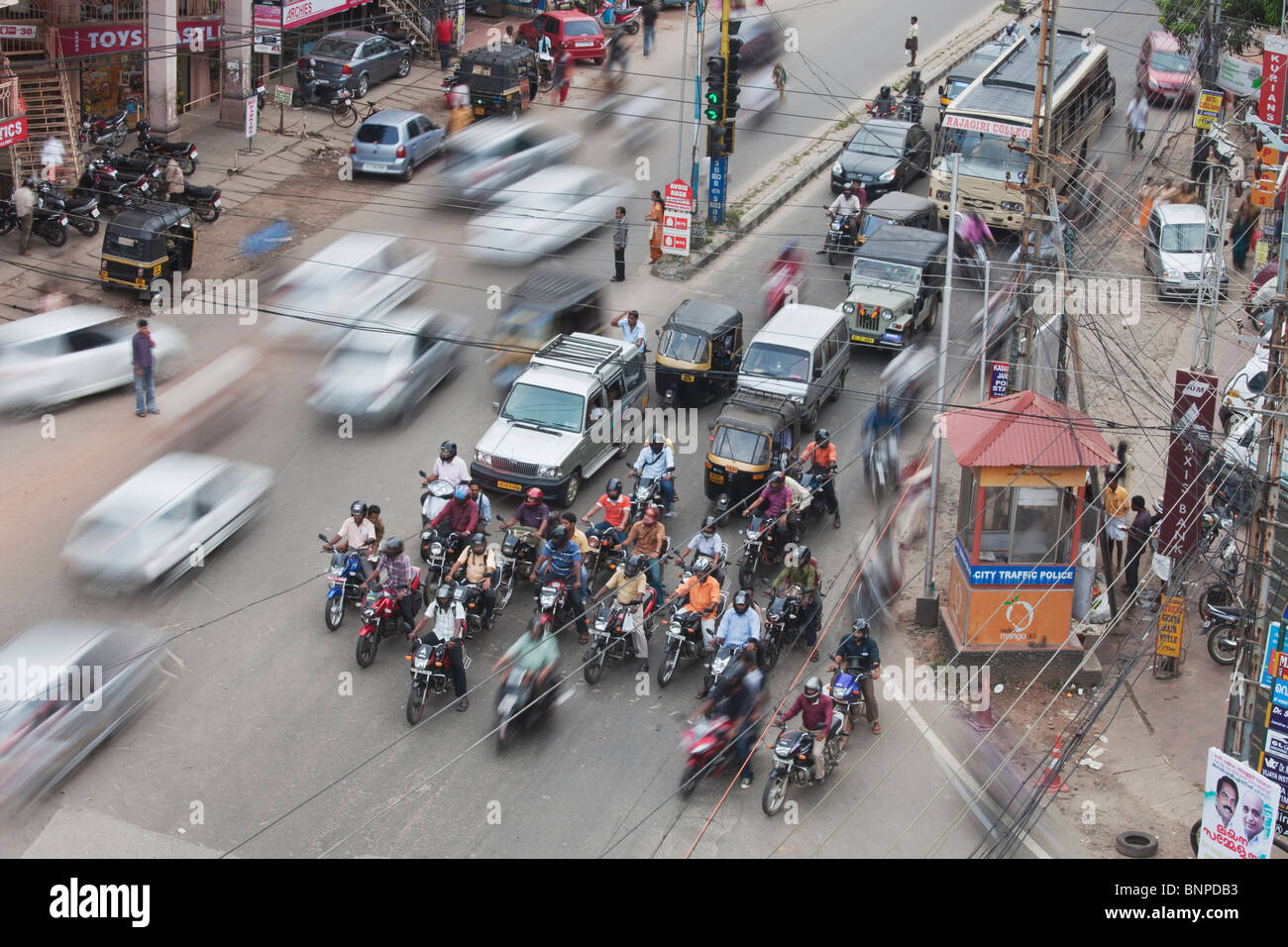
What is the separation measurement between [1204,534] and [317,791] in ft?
38.5

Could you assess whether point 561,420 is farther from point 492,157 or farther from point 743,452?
point 492,157

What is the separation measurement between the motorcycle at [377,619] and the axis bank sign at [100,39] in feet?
62.5

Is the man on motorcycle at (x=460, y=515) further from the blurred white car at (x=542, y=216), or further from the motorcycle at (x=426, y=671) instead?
the blurred white car at (x=542, y=216)

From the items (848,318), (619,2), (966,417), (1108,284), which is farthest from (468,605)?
(619,2)

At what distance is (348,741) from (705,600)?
4.64 meters

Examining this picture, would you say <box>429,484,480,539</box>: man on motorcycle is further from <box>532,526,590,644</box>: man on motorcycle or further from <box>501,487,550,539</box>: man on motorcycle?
<box>532,526,590,644</box>: man on motorcycle

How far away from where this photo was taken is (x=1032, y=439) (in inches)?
747

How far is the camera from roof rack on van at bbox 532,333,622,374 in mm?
23547

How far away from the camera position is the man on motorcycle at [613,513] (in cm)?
2077

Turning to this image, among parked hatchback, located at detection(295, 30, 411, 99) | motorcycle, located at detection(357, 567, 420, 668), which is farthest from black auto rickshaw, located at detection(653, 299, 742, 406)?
parked hatchback, located at detection(295, 30, 411, 99)

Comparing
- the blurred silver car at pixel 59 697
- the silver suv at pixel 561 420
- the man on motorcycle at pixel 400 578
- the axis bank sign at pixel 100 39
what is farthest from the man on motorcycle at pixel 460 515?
the axis bank sign at pixel 100 39

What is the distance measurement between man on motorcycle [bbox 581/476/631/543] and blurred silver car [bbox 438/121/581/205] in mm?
14098

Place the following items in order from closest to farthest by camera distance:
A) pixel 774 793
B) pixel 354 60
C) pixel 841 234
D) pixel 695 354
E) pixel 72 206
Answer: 1. pixel 774 793
2. pixel 695 354
3. pixel 72 206
4. pixel 841 234
5. pixel 354 60

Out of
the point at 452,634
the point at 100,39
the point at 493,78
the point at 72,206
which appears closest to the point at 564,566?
the point at 452,634
